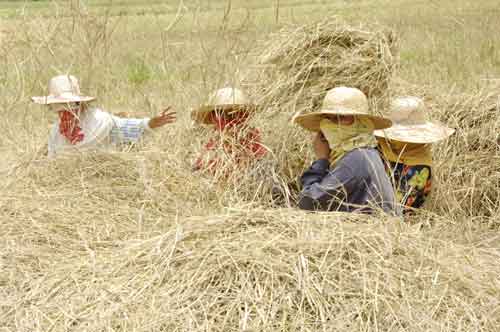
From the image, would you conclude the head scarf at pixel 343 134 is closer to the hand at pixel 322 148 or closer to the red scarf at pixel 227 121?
the hand at pixel 322 148

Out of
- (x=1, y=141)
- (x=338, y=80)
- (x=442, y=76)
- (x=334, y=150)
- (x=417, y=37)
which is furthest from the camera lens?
(x=417, y=37)

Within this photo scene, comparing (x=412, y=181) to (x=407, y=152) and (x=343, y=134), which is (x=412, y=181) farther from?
(x=343, y=134)

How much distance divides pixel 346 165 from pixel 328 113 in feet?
0.96

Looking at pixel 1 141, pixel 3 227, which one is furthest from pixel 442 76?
pixel 3 227

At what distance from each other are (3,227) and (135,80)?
3.90 meters

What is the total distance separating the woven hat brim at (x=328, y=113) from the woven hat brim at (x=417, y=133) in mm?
50

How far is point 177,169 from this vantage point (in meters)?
3.38

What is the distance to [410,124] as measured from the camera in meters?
3.21

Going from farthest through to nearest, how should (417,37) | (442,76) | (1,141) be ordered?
1. (417,37)
2. (442,76)
3. (1,141)

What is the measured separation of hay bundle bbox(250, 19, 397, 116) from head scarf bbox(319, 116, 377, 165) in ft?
2.34

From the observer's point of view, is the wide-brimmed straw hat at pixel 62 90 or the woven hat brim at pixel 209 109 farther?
the wide-brimmed straw hat at pixel 62 90

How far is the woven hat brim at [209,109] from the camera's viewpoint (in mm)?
3508

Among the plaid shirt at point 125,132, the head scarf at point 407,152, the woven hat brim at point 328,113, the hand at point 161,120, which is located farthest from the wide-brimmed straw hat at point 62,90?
the head scarf at point 407,152

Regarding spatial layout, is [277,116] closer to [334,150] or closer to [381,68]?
[381,68]
